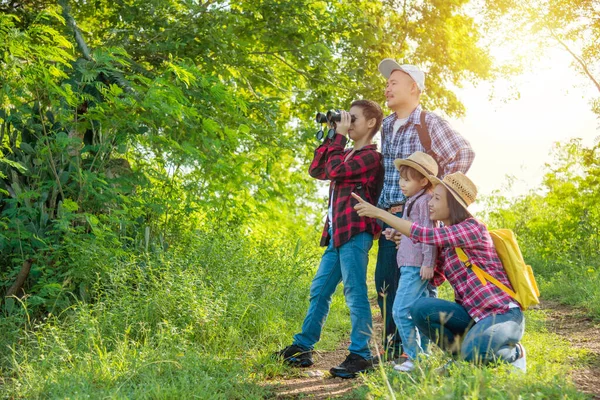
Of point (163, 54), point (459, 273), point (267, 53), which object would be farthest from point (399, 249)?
point (267, 53)

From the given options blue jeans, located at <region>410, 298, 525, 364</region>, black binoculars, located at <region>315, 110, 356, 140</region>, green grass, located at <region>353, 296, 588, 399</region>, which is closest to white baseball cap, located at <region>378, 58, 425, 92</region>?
black binoculars, located at <region>315, 110, 356, 140</region>

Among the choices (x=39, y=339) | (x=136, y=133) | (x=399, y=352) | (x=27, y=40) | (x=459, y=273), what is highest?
(x=27, y=40)

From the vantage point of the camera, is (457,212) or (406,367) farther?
(457,212)

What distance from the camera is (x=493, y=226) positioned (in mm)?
13133

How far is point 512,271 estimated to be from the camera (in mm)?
4012

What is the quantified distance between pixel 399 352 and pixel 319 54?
19.9ft

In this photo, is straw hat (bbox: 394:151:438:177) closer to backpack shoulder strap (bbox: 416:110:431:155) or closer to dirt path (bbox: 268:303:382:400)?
backpack shoulder strap (bbox: 416:110:431:155)

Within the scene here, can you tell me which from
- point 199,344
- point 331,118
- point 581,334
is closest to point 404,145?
point 331,118

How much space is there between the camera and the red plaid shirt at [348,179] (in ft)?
15.3

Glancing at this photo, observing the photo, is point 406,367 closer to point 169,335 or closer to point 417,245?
point 417,245

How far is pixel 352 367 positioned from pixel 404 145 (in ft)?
5.08

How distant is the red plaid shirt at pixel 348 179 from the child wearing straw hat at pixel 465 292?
1.40 feet

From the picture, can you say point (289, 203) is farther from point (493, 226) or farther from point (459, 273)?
point (459, 273)

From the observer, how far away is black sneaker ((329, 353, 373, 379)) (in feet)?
15.1
